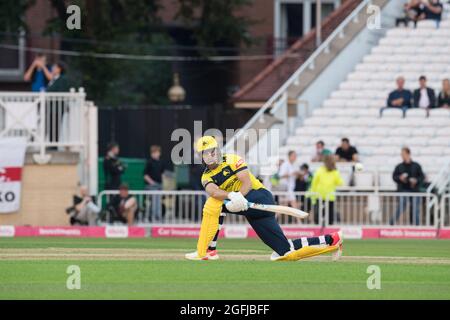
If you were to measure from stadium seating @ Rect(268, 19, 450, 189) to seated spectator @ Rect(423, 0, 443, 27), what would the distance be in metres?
0.20

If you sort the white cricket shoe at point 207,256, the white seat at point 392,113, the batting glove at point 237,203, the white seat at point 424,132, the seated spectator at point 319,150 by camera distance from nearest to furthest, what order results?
the batting glove at point 237,203
the white cricket shoe at point 207,256
the seated spectator at point 319,150
the white seat at point 424,132
the white seat at point 392,113

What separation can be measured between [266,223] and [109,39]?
22341 mm

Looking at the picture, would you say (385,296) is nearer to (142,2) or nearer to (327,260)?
(327,260)

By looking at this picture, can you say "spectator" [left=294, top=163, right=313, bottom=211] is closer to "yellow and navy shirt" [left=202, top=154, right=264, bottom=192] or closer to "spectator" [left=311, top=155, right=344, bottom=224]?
"spectator" [left=311, top=155, right=344, bottom=224]

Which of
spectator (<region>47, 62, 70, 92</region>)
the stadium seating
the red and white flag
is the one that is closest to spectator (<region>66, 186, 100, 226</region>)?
the red and white flag

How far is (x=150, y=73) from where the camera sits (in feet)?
148

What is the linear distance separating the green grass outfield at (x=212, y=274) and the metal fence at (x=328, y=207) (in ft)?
21.9

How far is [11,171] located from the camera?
100 ft

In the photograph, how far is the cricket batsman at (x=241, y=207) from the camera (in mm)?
18406

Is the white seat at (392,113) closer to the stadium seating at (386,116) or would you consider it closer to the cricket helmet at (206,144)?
the stadium seating at (386,116)

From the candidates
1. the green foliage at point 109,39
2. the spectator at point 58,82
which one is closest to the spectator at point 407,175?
the spectator at point 58,82

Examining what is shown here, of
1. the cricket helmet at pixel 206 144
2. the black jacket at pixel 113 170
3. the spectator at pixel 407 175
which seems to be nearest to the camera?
the cricket helmet at pixel 206 144

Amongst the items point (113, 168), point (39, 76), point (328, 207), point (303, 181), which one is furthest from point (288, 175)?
point (39, 76)
